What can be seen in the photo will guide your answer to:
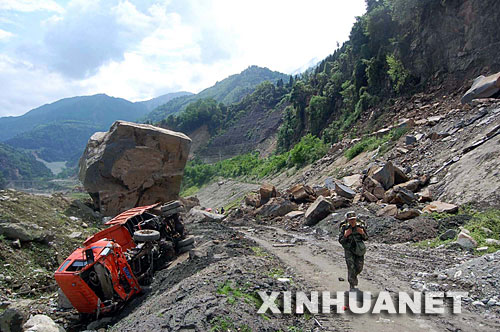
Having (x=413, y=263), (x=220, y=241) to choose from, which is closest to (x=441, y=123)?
(x=413, y=263)

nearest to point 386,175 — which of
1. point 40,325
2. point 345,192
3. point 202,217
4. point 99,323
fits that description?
point 345,192

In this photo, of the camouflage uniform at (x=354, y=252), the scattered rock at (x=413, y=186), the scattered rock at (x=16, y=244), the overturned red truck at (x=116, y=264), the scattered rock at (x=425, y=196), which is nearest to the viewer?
the camouflage uniform at (x=354, y=252)

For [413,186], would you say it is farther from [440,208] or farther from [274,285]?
[274,285]

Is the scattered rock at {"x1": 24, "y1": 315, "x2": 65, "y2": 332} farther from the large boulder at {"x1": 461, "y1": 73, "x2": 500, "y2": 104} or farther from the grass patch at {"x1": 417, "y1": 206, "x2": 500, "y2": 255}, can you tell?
the large boulder at {"x1": 461, "y1": 73, "x2": 500, "y2": 104}

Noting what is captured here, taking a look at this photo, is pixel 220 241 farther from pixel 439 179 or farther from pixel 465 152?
pixel 465 152

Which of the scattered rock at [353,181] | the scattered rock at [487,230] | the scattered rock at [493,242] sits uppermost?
the scattered rock at [353,181]

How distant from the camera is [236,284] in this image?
563 centimetres

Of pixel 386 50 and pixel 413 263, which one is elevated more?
pixel 386 50

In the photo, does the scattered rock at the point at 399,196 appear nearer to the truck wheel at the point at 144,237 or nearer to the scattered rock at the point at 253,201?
the scattered rock at the point at 253,201

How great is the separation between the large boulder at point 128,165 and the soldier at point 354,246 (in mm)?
12634

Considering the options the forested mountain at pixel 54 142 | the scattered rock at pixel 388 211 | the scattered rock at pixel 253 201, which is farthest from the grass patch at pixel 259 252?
the forested mountain at pixel 54 142

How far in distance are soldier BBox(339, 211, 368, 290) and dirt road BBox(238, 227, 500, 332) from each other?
1.51 feet

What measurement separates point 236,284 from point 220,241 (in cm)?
483

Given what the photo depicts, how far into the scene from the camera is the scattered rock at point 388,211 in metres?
10.4
